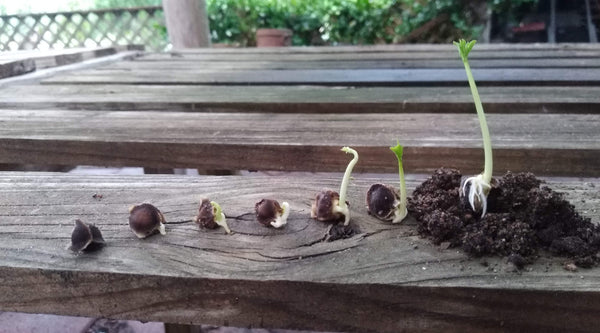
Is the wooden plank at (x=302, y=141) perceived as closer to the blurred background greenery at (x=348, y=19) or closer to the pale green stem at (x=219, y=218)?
the pale green stem at (x=219, y=218)

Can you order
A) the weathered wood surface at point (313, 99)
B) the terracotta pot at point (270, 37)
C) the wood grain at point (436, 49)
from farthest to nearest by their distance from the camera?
the terracotta pot at point (270, 37) → the wood grain at point (436, 49) → the weathered wood surface at point (313, 99)

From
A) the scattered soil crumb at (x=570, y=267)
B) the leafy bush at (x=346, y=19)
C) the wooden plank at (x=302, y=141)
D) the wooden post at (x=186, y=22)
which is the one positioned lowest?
the scattered soil crumb at (x=570, y=267)

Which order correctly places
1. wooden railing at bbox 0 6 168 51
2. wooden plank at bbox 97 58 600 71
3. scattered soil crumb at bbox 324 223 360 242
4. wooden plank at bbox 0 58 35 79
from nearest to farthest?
scattered soil crumb at bbox 324 223 360 242 → wooden plank at bbox 0 58 35 79 → wooden plank at bbox 97 58 600 71 → wooden railing at bbox 0 6 168 51

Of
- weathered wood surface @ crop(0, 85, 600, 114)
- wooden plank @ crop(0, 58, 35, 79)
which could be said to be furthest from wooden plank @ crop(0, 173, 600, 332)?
wooden plank @ crop(0, 58, 35, 79)

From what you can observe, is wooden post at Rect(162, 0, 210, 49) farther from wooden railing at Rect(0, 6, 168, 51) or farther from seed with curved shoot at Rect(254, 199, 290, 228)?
wooden railing at Rect(0, 6, 168, 51)

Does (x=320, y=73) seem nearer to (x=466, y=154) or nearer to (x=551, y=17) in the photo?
(x=466, y=154)

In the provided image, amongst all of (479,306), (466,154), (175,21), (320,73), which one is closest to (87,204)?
(479,306)

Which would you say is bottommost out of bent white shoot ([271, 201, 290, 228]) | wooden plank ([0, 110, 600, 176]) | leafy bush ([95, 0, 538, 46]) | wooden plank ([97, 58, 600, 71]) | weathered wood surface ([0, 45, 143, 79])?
bent white shoot ([271, 201, 290, 228])

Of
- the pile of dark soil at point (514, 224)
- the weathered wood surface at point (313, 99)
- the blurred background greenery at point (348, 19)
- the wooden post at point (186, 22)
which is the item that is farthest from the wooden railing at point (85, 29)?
the pile of dark soil at point (514, 224)
